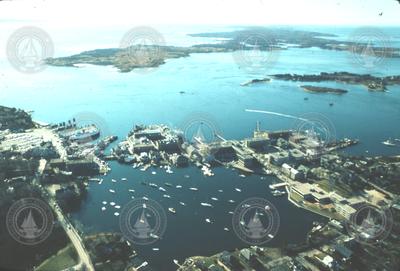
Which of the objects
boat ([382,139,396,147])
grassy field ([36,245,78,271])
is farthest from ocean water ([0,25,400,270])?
grassy field ([36,245,78,271])

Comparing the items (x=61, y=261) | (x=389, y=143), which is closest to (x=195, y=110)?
(x=389, y=143)

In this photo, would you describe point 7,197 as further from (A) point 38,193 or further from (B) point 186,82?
(B) point 186,82

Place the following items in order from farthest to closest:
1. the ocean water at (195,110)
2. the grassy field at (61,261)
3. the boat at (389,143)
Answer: the boat at (389,143) < the ocean water at (195,110) < the grassy field at (61,261)

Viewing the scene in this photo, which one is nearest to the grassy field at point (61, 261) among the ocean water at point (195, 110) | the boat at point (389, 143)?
the ocean water at point (195, 110)

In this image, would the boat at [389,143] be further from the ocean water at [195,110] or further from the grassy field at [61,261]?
the grassy field at [61,261]

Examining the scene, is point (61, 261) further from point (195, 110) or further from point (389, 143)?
point (195, 110)

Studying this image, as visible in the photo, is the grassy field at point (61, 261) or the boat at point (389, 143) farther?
the boat at point (389, 143)

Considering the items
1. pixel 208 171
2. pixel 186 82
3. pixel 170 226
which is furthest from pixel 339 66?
pixel 170 226
